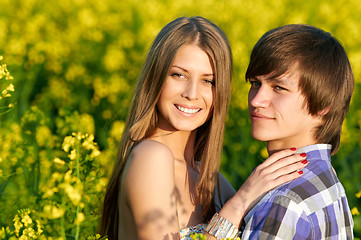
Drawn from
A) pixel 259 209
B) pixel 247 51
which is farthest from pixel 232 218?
pixel 247 51

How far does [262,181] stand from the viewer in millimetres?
2049

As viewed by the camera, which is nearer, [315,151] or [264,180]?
[264,180]

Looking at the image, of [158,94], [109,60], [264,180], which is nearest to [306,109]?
[264,180]

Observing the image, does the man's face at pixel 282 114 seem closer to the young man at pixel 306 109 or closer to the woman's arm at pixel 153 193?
the young man at pixel 306 109

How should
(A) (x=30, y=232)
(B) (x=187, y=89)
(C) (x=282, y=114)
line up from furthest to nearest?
(B) (x=187, y=89), (C) (x=282, y=114), (A) (x=30, y=232)

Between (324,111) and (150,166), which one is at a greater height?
(324,111)

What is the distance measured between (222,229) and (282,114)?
1.60ft

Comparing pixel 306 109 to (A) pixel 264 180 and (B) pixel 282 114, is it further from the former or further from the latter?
(A) pixel 264 180

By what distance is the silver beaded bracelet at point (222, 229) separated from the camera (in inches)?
78.6

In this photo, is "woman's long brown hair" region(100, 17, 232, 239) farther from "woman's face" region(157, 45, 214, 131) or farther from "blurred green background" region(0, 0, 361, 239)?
"blurred green background" region(0, 0, 361, 239)

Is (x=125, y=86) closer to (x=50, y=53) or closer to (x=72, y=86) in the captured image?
(x=72, y=86)

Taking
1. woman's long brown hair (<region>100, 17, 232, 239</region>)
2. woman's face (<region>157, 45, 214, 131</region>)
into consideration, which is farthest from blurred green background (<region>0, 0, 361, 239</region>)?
woman's face (<region>157, 45, 214, 131</region>)

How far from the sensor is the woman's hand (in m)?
2.02

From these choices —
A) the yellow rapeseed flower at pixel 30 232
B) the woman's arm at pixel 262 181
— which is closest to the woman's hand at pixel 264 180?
the woman's arm at pixel 262 181
